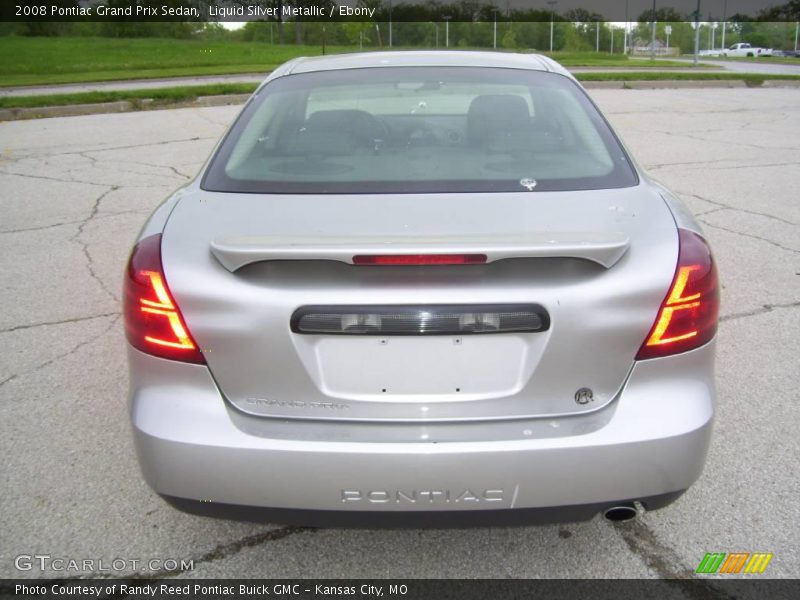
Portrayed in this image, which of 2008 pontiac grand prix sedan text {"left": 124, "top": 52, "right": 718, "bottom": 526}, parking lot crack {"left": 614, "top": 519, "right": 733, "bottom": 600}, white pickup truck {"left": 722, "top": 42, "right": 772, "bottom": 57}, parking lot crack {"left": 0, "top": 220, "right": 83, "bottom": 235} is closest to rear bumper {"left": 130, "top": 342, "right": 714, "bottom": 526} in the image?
2008 pontiac grand prix sedan text {"left": 124, "top": 52, "right": 718, "bottom": 526}

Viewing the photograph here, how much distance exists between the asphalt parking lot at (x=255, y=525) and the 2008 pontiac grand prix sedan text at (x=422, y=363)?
0.48m

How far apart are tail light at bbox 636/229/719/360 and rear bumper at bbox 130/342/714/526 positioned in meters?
0.04

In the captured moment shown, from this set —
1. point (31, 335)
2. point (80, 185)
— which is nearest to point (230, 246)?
point (31, 335)

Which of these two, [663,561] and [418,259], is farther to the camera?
[663,561]

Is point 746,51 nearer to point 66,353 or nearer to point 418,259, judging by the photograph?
point 66,353

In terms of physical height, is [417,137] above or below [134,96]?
above

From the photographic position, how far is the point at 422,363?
1.96 m

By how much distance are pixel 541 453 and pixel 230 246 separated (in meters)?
0.95

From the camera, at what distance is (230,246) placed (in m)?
1.93

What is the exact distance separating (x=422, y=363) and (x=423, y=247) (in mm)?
300

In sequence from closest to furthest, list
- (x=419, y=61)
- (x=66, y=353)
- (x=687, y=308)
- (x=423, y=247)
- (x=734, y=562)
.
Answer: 1. (x=423, y=247)
2. (x=687, y=308)
3. (x=734, y=562)
4. (x=419, y=61)
5. (x=66, y=353)

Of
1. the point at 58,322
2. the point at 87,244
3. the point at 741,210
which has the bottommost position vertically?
the point at 58,322

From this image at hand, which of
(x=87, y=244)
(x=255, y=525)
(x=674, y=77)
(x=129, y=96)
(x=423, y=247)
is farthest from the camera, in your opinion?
(x=674, y=77)

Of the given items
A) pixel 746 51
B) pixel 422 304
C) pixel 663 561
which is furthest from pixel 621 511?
pixel 746 51
